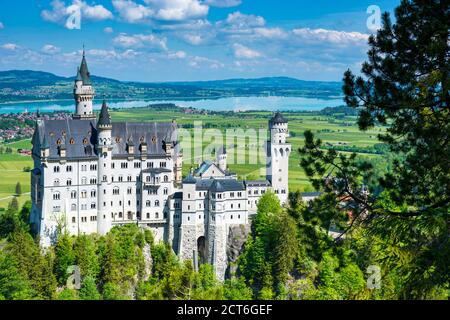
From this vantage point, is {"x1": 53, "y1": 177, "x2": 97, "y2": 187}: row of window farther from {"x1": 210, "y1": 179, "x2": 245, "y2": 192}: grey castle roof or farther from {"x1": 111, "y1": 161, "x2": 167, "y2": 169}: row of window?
{"x1": 210, "y1": 179, "x2": 245, "y2": 192}: grey castle roof

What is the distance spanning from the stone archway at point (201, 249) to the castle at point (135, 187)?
0.11 metres

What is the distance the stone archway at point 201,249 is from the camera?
7250 cm

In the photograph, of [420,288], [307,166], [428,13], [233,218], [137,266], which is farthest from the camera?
[233,218]

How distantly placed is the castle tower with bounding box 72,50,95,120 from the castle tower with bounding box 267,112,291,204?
68.8ft

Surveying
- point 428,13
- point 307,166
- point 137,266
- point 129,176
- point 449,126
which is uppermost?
point 428,13

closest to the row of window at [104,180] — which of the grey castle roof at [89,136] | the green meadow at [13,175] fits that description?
the grey castle roof at [89,136]

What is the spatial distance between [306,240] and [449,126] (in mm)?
6799

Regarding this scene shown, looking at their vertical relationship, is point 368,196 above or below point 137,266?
above

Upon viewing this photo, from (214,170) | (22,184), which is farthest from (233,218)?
(22,184)

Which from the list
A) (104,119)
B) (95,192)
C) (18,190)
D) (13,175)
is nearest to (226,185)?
(95,192)

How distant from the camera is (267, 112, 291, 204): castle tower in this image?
7538 centimetres

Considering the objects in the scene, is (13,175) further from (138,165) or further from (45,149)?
(45,149)

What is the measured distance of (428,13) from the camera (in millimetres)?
22500
